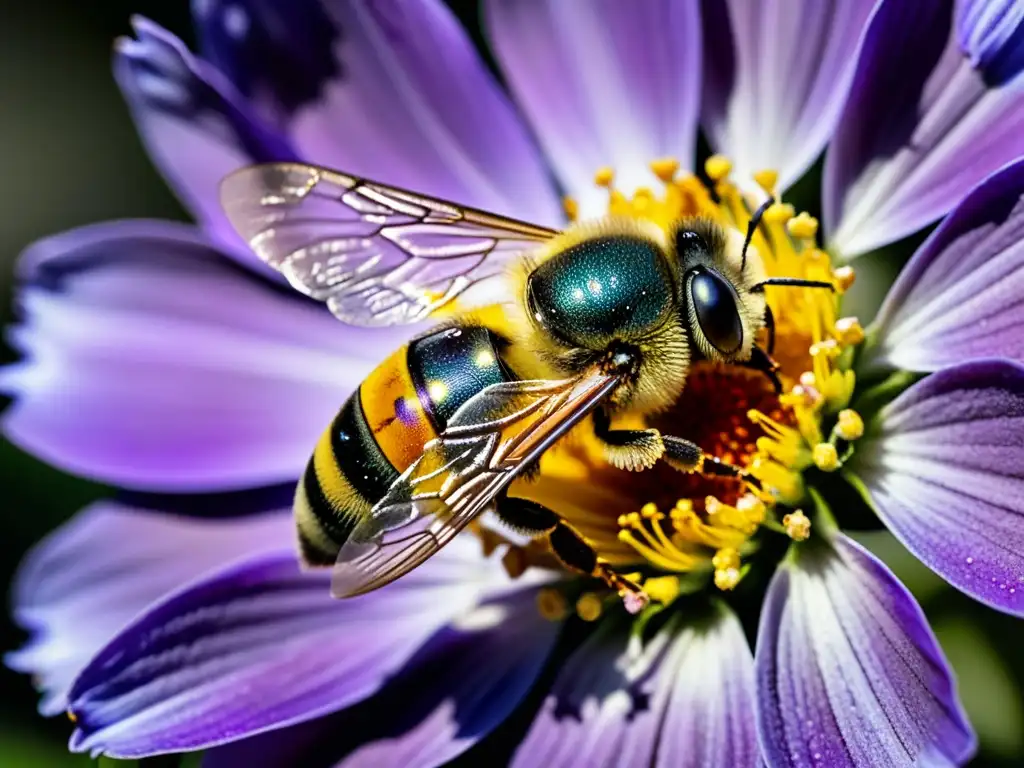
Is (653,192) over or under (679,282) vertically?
over

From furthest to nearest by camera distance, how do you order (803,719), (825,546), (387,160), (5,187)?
(5,187), (387,160), (825,546), (803,719)

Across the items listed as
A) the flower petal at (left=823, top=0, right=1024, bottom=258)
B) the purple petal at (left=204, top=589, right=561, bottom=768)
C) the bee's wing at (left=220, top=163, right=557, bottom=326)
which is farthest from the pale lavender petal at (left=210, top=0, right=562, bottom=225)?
the purple petal at (left=204, top=589, right=561, bottom=768)

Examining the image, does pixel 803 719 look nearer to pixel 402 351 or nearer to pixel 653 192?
pixel 402 351

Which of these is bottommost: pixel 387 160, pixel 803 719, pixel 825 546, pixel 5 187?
pixel 803 719

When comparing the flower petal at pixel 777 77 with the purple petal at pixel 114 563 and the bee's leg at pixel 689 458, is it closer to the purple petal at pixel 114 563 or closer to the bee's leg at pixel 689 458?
the bee's leg at pixel 689 458

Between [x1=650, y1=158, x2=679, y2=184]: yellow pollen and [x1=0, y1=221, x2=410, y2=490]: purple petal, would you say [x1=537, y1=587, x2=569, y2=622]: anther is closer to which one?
[x1=0, y1=221, x2=410, y2=490]: purple petal

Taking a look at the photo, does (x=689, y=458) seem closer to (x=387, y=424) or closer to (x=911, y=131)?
(x=387, y=424)

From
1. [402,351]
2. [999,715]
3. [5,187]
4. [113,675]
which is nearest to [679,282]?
[402,351]
